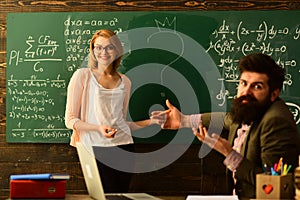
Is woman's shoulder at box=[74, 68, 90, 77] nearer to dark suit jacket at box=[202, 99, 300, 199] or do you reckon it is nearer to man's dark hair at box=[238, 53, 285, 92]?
man's dark hair at box=[238, 53, 285, 92]

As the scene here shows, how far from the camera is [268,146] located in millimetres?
3037

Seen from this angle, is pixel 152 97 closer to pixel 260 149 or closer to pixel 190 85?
pixel 190 85

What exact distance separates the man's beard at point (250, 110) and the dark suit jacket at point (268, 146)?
0.12 feet

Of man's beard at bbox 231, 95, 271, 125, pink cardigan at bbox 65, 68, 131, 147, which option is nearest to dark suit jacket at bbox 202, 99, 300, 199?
man's beard at bbox 231, 95, 271, 125

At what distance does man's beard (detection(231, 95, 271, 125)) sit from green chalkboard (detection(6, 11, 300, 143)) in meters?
1.78

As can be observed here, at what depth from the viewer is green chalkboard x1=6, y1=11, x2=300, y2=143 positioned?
507 cm

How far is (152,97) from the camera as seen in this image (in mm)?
5090

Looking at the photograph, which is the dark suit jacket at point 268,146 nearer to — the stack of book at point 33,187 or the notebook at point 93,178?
the notebook at point 93,178

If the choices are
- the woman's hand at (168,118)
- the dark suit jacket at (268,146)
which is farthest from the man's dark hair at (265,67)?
the woman's hand at (168,118)

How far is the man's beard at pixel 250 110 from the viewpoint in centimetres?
319

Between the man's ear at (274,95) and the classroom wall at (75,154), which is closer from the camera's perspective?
the man's ear at (274,95)

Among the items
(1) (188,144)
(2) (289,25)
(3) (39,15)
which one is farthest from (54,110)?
(2) (289,25)

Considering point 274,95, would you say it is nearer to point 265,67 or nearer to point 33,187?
point 265,67

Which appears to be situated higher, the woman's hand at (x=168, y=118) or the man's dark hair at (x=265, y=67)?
the man's dark hair at (x=265, y=67)
